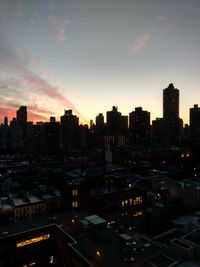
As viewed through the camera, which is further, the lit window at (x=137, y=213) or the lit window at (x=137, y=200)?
the lit window at (x=137, y=200)

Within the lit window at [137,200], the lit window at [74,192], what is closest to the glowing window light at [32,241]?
the lit window at [74,192]

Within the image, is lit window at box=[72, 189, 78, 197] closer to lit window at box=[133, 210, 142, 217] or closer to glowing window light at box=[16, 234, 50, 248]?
lit window at box=[133, 210, 142, 217]

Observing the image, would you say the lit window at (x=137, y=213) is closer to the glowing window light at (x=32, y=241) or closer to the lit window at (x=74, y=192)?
the lit window at (x=74, y=192)

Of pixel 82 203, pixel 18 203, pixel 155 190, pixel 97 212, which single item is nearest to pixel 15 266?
pixel 97 212

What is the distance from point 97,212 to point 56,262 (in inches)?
629

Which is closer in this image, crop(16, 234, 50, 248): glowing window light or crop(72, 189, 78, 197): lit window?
crop(16, 234, 50, 248): glowing window light

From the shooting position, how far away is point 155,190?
8256 centimetres

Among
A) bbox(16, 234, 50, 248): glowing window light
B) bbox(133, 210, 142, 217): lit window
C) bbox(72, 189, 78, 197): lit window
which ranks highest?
bbox(72, 189, 78, 197): lit window

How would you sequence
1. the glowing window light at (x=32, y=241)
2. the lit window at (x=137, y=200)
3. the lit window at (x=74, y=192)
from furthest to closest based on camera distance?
the lit window at (x=74, y=192) → the lit window at (x=137, y=200) → the glowing window light at (x=32, y=241)

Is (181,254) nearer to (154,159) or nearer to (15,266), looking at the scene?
(15,266)

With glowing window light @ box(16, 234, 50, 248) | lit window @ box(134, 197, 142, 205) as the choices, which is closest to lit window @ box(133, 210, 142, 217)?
lit window @ box(134, 197, 142, 205)

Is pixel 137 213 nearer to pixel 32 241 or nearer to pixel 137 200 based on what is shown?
pixel 137 200

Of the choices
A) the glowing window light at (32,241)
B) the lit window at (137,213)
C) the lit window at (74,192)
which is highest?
the lit window at (74,192)

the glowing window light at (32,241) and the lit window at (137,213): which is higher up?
the glowing window light at (32,241)
